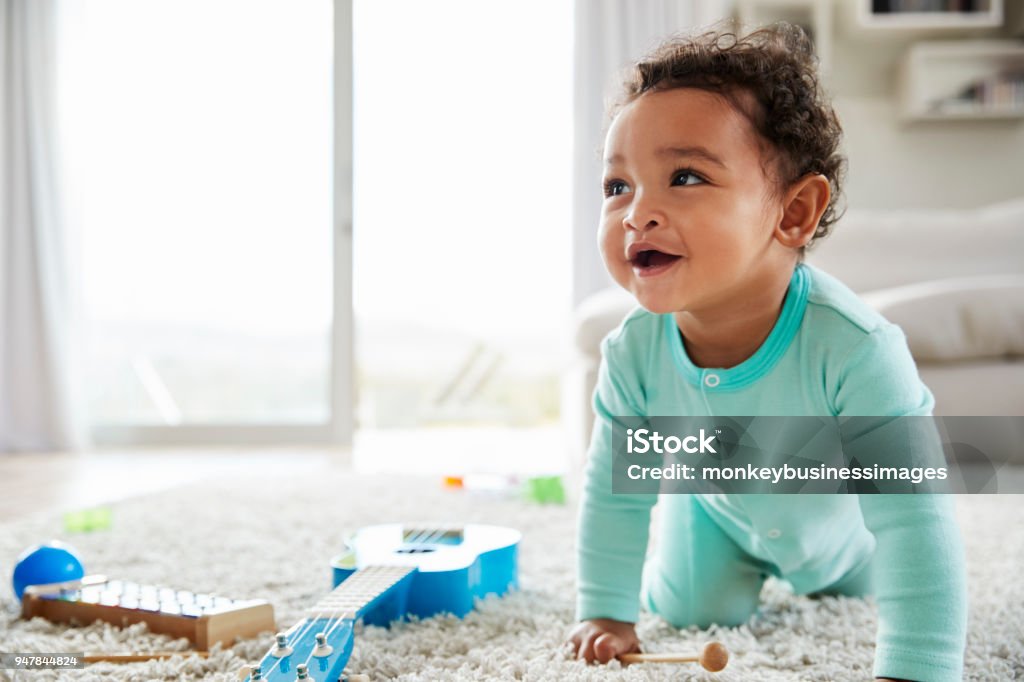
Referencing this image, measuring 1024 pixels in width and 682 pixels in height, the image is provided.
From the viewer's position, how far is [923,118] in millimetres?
3318

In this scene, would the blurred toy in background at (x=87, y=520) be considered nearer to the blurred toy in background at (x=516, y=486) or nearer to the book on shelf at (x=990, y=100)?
the blurred toy in background at (x=516, y=486)

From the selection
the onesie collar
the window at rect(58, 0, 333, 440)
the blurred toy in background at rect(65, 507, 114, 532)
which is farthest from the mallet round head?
the window at rect(58, 0, 333, 440)

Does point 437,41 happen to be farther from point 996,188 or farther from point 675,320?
point 675,320

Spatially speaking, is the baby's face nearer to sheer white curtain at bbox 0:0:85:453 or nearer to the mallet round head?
the mallet round head

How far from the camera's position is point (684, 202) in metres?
0.80

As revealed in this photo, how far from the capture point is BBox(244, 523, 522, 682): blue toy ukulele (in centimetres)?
73

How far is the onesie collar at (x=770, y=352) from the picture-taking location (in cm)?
86

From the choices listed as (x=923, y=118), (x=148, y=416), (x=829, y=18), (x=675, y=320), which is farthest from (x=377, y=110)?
(x=675, y=320)

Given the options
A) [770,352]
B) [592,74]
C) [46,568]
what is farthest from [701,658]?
[592,74]

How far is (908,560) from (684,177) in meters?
0.36

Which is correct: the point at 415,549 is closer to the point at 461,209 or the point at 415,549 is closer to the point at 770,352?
the point at 770,352

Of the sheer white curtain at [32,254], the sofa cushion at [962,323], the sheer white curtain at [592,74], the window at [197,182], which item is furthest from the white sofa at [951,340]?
the sheer white curtain at [32,254]

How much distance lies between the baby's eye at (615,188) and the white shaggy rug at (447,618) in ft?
1.39

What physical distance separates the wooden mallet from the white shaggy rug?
1 cm
